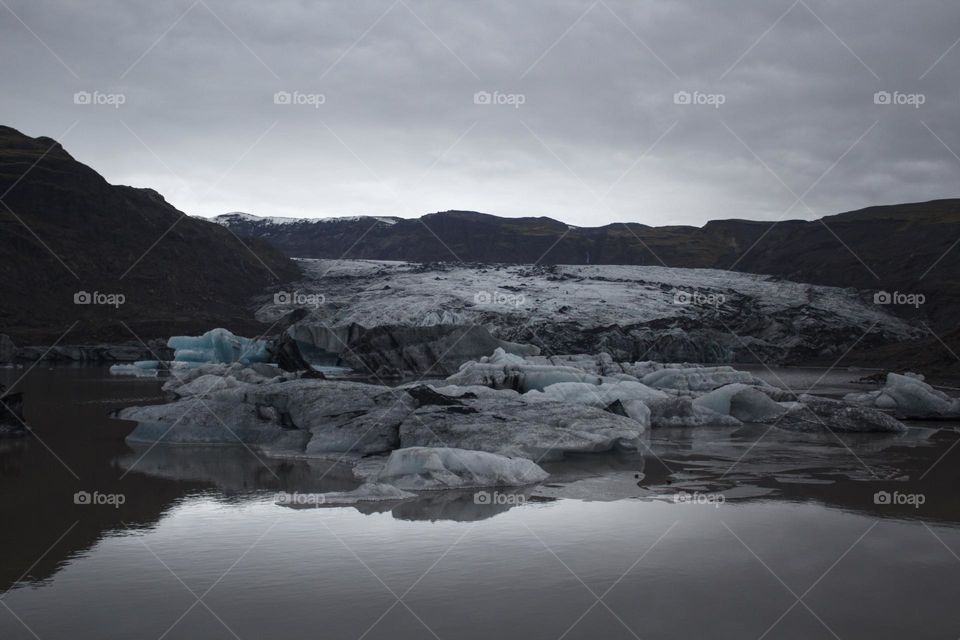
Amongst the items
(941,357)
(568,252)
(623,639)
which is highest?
(568,252)

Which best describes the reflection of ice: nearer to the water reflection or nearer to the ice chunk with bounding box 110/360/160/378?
the water reflection

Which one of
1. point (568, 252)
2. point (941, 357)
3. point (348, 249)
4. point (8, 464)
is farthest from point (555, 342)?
point (348, 249)

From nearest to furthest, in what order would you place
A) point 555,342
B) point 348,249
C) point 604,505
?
point 604,505
point 555,342
point 348,249

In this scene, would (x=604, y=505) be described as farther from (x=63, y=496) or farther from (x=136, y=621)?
(x=63, y=496)

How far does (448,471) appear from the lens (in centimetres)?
891

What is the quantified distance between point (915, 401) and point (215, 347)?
75.6 ft

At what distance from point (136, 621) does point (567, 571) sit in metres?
2.90

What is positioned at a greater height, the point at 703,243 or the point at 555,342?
the point at 703,243

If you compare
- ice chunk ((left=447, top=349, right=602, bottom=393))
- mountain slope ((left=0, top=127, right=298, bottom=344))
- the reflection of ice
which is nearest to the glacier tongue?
mountain slope ((left=0, top=127, right=298, bottom=344))

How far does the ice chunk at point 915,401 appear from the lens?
56.4 ft

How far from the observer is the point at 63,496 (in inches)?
323

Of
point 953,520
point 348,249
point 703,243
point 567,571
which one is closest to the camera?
point 567,571

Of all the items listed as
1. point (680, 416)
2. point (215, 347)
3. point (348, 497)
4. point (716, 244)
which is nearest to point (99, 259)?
point (215, 347)

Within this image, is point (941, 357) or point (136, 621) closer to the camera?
point (136, 621)
